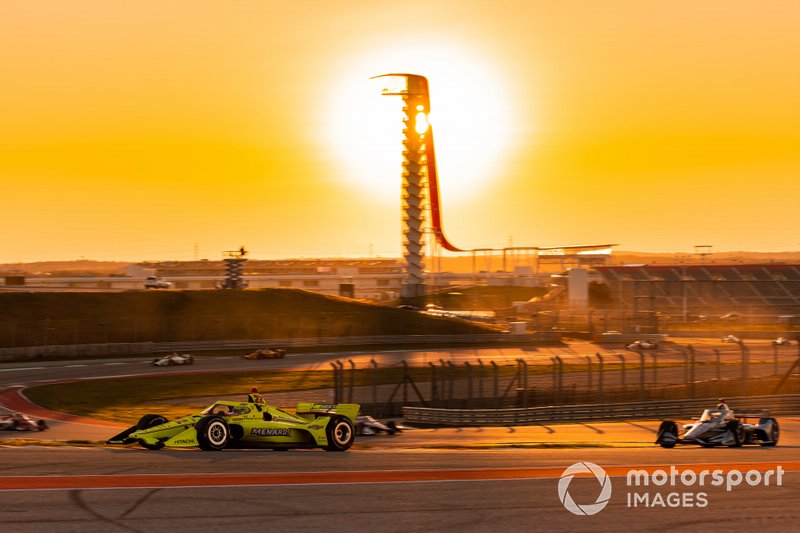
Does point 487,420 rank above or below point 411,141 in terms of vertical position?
below

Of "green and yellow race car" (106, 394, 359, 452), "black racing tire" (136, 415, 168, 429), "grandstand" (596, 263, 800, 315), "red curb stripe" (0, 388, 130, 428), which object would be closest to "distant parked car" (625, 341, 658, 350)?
"grandstand" (596, 263, 800, 315)

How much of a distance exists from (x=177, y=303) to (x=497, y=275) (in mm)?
90482

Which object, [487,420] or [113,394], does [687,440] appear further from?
[113,394]

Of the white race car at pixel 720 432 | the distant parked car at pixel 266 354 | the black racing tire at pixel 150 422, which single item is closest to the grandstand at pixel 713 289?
the distant parked car at pixel 266 354

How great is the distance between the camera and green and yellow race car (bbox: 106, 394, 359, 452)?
18.3 metres

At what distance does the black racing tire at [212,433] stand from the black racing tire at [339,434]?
7.20ft

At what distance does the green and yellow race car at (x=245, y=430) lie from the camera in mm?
18281

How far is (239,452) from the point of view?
1819 cm

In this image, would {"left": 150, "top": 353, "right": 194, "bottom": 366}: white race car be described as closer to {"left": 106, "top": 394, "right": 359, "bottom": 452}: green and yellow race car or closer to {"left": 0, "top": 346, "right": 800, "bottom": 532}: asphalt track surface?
{"left": 106, "top": 394, "right": 359, "bottom": 452}: green and yellow race car

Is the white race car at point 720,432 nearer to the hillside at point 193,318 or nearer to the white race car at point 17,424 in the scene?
the white race car at point 17,424

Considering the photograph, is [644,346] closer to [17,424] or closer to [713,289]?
[713,289]

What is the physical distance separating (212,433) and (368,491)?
18.1 ft

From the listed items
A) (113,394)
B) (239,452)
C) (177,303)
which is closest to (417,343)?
(177,303)

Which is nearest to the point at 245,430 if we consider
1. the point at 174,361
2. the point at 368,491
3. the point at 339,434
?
the point at 339,434
